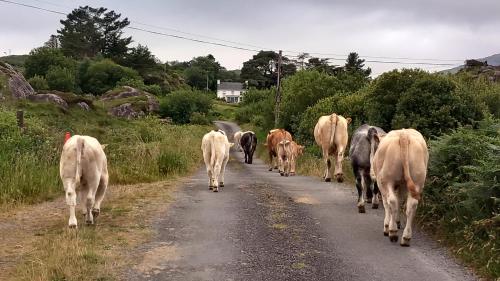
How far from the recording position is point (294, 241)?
26.7 feet

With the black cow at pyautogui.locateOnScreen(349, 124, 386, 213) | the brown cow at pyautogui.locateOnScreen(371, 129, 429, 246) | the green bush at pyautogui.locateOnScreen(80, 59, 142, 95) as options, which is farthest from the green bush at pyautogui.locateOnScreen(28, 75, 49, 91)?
the brown cow at pyautogui.locateOnScreen(371, 129, 429, 246)

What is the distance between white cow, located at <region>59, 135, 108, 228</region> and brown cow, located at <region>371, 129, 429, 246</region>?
A: 4.61 m

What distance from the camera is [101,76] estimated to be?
293ft

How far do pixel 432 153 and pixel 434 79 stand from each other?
12121 millimetres

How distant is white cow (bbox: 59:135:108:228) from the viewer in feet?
26.8

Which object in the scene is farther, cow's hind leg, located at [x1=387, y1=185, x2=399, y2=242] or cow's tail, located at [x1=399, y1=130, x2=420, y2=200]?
cow's hind leg, located at [x1=387, y1=185, x2=399, y2=242]

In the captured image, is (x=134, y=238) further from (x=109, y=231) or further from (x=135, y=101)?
(x=135, y=101)

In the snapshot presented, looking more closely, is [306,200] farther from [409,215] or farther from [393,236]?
[409,215]

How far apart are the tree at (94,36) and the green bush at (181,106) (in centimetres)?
4276

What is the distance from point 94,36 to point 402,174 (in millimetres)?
115197

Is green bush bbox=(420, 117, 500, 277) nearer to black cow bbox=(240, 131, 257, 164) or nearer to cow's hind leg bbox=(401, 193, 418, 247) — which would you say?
cow's hind leg bbox=(401, 193, 418, 247)

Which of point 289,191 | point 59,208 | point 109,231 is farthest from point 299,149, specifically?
point 109,231

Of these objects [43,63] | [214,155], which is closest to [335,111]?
[214,155]

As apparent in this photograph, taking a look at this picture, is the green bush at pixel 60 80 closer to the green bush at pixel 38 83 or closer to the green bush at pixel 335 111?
the green bush at pixel 38 83
